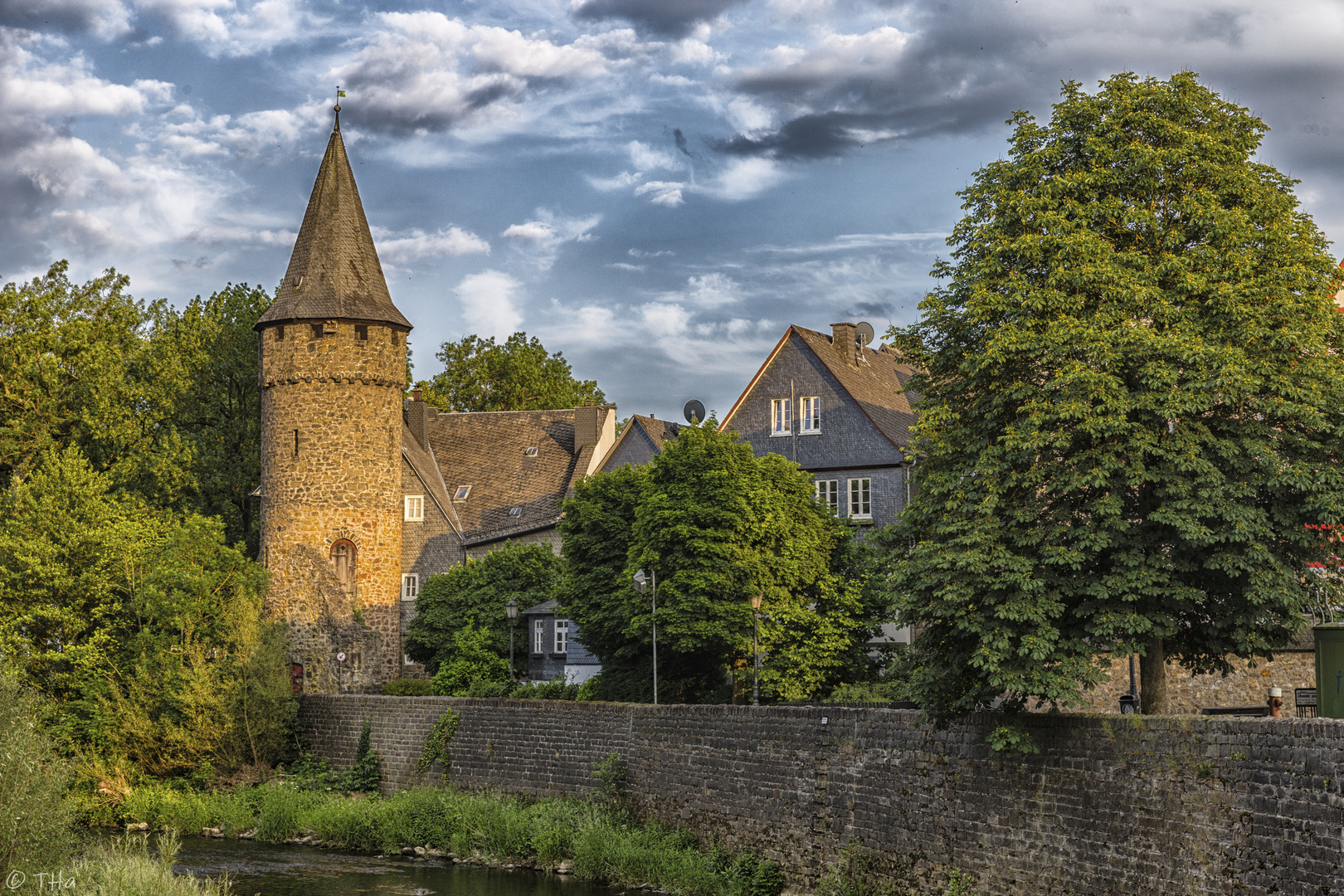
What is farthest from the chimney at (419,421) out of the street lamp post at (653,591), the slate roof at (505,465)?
the street lamp post at (653,591)

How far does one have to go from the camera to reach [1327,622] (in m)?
19.0

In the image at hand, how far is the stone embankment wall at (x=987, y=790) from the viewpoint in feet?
44.9

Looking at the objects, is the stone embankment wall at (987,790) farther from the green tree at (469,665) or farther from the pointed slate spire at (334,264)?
the pointed slate spire at (334,264)

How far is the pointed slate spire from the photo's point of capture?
44812mm

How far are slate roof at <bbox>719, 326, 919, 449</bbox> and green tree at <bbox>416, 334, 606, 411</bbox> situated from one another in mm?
23976

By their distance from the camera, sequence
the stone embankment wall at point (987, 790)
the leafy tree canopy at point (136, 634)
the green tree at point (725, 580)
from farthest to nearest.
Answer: the leafy tree canopy at point (136, 634)
the green tree at point (725, 580)
the stone embankment wall at point (987, 790)

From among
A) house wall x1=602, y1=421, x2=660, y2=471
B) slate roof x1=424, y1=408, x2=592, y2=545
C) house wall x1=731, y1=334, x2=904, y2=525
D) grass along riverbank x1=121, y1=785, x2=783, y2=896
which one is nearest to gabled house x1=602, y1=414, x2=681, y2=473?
house wall x1=602, y1=421, x2=660, y2=471

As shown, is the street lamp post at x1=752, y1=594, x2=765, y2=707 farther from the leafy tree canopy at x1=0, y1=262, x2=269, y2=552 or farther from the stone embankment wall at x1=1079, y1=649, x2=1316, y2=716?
the leafy tree canopy at x1=0, y1=262, x2=269, y2=552

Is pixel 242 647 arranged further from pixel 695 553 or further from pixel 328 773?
pixel 695 553

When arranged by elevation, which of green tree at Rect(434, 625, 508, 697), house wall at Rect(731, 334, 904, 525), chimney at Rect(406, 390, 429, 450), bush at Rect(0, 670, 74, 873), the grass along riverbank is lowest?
the grass along riverbank


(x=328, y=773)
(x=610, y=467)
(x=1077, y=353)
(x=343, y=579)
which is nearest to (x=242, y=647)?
(x=328, y=773)

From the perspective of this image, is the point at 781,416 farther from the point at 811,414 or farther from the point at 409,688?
the point at 409,688

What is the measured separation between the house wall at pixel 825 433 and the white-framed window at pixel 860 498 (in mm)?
177

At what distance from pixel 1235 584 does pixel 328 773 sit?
2364 centimetres
